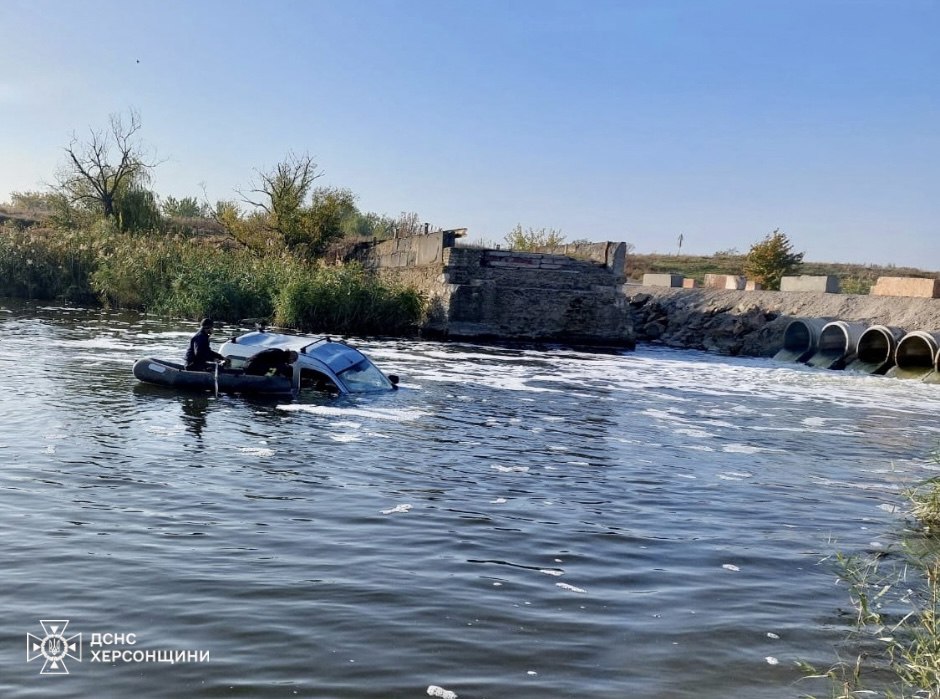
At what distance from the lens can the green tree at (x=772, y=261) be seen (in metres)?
49.0

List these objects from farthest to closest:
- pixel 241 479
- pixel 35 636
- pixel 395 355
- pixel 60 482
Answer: pixel 395 355 < pixel 241 479 < pixel 60 482 < pixel 35 636

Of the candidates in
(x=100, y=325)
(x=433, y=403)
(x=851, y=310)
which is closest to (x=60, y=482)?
(x=433, y=403)

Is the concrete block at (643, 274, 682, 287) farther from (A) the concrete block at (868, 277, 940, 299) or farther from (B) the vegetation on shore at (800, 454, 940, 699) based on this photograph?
(B) the vegetation on shore at (800, 454, 940, 699)

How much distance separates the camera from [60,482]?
27.7 feet

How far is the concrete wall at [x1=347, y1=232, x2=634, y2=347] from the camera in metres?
31.9

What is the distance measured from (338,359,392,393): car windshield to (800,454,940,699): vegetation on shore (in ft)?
30.8

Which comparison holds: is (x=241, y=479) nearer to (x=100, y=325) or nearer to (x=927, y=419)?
(x=927, y=419)

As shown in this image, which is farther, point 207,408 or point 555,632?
point 207,408

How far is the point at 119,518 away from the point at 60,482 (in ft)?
4.98

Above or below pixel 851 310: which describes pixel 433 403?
below

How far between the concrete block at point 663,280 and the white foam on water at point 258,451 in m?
36.5

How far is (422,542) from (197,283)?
2738cm

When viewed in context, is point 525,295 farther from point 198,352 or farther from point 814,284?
point 198,352

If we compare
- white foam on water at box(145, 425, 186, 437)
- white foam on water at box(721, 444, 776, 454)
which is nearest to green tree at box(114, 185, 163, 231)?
white foam on water at box(145, 425, 186, 437)
